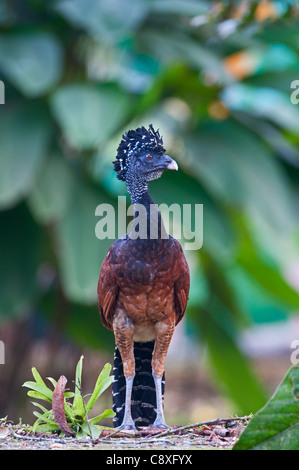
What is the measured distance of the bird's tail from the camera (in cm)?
156

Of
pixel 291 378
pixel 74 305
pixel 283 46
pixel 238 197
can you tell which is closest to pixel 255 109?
pixel 283 46

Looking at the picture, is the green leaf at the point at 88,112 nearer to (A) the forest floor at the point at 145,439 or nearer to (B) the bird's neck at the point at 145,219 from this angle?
(B) the bird's neck at the point at 145,219

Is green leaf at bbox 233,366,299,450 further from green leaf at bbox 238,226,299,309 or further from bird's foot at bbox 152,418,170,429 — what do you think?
green leaf at bbox 238,226,299,309

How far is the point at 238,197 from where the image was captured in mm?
4570

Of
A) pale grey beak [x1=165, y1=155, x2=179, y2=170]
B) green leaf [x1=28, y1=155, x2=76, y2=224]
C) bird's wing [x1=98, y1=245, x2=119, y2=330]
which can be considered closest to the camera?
pale grey beak [x1=165, y1=155, x2=179, y2=170]

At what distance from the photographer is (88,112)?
4.25m

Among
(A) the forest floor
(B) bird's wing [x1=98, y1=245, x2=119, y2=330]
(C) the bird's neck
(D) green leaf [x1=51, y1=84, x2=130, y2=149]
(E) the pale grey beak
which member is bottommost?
(A) the forest floor

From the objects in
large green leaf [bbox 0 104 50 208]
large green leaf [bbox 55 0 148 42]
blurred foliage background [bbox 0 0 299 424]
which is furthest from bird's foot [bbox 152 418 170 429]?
large green leaf [bbox 55 0 148 42]

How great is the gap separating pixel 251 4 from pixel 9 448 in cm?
218

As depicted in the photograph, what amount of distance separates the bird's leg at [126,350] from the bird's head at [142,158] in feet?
1.08

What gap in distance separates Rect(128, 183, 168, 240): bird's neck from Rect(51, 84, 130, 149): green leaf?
8.19 feet

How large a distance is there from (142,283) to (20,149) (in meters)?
3.14
